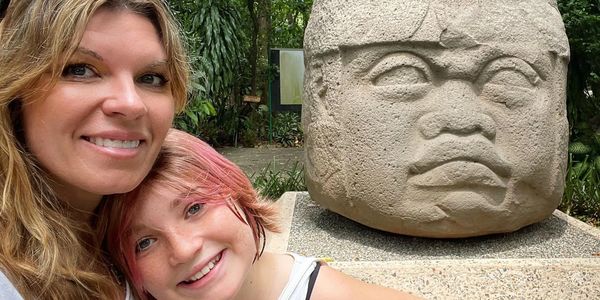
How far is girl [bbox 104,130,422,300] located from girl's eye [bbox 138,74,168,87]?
177 mm

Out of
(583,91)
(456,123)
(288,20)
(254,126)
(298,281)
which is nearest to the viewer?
(298,281)

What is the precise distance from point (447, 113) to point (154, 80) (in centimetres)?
168

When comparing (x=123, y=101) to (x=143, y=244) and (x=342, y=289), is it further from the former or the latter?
(x=342, y=289)

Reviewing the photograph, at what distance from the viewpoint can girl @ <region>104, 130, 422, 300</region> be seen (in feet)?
3.60

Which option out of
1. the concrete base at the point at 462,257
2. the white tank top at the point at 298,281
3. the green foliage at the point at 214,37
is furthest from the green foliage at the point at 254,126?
the white tank top at the point at 298,281

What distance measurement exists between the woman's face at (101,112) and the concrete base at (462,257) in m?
1.46

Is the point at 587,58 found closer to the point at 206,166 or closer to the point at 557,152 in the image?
the point at 557,152

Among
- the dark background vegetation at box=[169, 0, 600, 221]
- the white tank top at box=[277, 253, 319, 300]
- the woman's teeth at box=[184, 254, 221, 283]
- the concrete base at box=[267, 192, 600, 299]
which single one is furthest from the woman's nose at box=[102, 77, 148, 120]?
the dark background vegetation at box=[169, 0, 600, 221]

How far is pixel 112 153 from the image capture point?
971 millimetres

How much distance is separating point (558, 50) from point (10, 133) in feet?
8.13

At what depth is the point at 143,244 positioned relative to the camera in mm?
1119

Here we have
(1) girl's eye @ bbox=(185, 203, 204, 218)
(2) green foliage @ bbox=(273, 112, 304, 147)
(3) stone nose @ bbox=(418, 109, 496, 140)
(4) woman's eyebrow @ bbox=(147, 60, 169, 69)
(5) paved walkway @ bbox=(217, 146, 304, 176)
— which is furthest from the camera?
(2) green foliage @ bbox=(273, 112, 304, 147)

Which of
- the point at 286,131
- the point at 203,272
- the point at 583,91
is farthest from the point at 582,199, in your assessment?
the point at 286,131

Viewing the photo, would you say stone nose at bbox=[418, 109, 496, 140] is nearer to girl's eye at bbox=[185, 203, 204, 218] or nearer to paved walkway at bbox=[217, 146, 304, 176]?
girl's eye at bbox=[185, 203, 204, 218]
